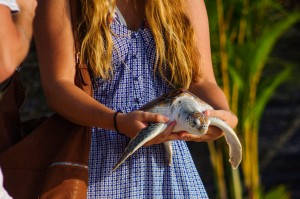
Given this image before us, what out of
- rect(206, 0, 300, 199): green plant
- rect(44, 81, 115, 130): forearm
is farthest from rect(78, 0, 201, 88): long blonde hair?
rect(206, 0, 300, 199): green plant

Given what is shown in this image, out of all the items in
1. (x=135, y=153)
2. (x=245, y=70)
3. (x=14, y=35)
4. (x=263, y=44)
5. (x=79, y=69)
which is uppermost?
(x=14, y=35)

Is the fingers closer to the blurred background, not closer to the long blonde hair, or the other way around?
the long blonde hair

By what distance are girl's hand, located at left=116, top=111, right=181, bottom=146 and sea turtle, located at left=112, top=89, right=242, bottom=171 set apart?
2 centimetres

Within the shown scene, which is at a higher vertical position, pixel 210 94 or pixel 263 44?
pixel 210 94

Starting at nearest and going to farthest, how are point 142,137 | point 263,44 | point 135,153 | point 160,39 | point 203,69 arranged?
1. point 142,137
2. point 135,153
3. point 160,39
4. point 203,69
5. point 263,44

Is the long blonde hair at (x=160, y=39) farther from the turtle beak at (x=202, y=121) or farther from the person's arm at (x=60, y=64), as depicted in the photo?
the turtle beak at (x=202, y=121)

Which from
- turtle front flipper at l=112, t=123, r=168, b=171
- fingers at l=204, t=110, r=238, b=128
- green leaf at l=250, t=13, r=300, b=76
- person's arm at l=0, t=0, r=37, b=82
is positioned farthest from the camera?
green leaf at l=250, t=13, r=300, b=76

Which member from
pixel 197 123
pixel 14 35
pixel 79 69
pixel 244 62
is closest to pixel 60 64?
pixel 79 69

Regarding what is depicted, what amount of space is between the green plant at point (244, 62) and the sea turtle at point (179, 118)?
2.52m

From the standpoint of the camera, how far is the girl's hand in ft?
9.53

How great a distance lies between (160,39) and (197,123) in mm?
501

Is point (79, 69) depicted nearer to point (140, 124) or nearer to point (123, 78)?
point (123, 78)

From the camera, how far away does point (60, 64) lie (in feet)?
10.3

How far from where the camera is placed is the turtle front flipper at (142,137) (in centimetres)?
286
